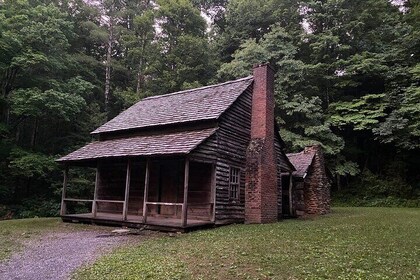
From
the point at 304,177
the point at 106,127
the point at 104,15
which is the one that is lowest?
the point at 304,177

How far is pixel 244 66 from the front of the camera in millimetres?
30500

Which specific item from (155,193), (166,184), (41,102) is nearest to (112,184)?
(155,193)

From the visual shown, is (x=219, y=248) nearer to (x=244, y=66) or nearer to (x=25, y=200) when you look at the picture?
(x=25, y=200)

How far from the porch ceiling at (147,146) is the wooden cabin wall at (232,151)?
42.9 inches

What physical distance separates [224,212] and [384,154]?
22.3 metres

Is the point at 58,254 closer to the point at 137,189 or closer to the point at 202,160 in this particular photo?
the point at 202,160

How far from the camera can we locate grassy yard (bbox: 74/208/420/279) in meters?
6.71

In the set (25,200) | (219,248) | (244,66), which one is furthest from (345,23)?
(25,200)

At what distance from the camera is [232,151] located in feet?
53.0

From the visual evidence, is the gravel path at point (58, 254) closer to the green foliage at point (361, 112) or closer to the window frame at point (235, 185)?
the window frame at point (235, 185)

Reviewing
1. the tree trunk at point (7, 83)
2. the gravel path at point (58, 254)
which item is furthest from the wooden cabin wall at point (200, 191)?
the tree trunk at point (7, 83)

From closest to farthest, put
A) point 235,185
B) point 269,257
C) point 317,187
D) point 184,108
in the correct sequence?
point 269,257
point 235,185
point 184,108
point 317,187

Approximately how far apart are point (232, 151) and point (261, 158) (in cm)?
141

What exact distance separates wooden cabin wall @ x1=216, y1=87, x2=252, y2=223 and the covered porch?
542mm
